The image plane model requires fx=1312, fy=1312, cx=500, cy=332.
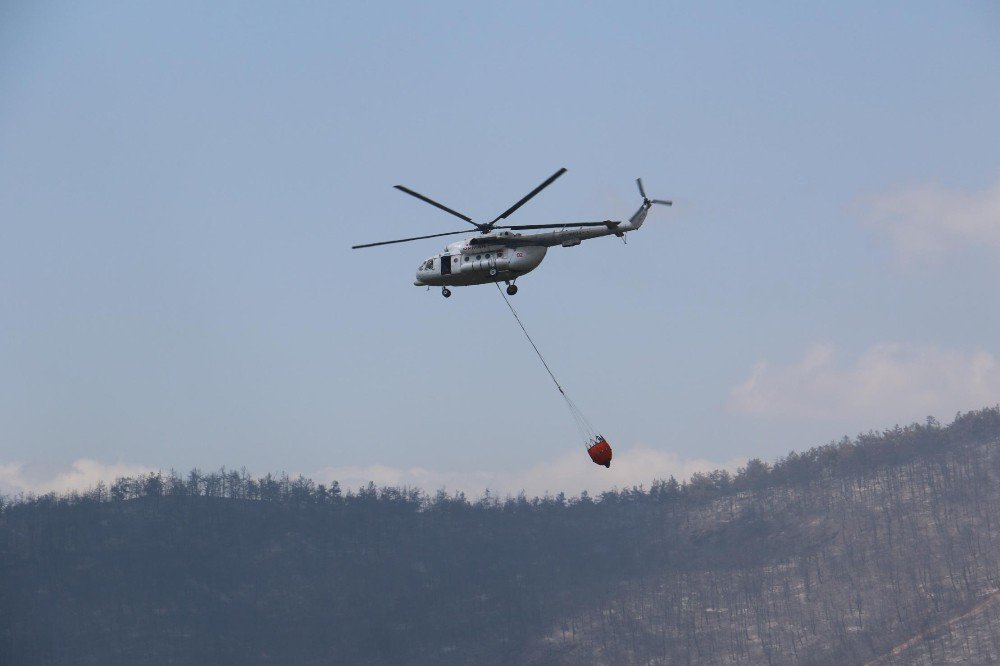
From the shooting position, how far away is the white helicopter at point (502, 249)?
64.1m

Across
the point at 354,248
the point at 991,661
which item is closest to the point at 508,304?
the point at 354,248

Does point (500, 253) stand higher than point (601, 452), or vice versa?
point (500, 253)

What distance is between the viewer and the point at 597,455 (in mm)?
63406

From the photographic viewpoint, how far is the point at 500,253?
215ft

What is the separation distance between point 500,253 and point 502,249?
223 millimetres

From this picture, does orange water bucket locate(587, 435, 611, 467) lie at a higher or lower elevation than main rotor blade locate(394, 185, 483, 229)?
lower

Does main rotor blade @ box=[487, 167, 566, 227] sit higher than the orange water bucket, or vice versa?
main rotor blade @ box=[487, 167, 566, 227]

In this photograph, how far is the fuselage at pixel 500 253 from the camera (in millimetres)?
64500

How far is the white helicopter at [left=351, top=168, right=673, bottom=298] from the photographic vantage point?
64.1 metres

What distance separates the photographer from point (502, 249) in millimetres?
65500

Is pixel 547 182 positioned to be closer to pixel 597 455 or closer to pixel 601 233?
pixel 601 233

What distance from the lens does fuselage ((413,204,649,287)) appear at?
64.5m

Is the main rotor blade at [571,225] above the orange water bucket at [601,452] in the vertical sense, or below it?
above

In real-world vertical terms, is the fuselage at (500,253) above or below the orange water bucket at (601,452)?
above
